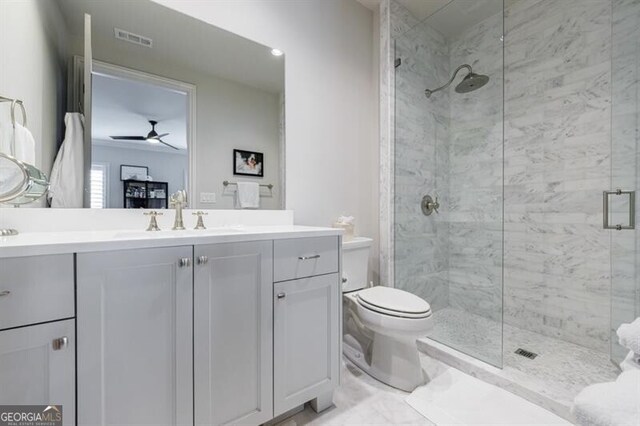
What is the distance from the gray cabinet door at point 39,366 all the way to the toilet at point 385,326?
131cm

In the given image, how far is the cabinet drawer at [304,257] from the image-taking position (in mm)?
1202

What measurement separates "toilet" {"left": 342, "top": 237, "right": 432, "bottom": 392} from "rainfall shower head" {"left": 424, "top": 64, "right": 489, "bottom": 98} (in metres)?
1.53

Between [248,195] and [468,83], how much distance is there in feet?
6.72

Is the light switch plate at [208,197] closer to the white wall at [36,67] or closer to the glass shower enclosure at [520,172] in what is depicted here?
the white wall at [36,67]

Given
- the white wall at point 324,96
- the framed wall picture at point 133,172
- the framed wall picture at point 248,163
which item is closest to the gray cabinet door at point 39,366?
the framed wall picture at point 133,172

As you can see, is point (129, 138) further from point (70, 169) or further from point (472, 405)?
point (472, 405)

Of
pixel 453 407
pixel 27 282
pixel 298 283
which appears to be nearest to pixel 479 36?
pixel 298 283

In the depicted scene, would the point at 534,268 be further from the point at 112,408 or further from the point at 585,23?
the point at 112,408

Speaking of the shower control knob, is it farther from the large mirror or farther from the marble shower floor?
the large mirror

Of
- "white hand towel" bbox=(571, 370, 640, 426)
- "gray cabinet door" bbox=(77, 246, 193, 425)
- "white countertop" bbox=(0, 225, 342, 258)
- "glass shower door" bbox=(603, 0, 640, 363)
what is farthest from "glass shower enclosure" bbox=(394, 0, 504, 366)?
"gray cabinet door" bbox=(77, 246, 193, 425)

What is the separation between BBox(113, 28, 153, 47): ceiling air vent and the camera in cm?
134

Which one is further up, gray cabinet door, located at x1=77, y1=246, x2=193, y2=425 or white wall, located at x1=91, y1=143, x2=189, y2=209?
white wall, located at x1=91, y1=143, x2=189, y2=209

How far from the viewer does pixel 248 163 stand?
170 cm

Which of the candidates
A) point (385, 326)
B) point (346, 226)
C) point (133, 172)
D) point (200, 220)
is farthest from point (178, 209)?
point (385, 326)
